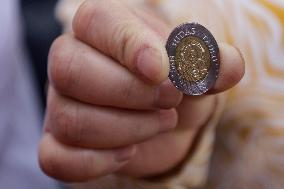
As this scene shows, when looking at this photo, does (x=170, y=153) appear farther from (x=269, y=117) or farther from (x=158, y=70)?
(x=158, y=70)

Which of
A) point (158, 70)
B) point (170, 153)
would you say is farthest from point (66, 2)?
point (158, 70)

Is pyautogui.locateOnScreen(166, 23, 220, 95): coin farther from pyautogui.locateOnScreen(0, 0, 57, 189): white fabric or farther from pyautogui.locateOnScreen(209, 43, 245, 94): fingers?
pyautogui.locateOnScreen(0, 0, 57, 189): white fabric

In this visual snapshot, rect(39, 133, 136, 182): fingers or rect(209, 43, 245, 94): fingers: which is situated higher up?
rect(209, 43, 245, 94): fingers

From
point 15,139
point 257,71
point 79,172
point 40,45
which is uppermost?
point 257,71

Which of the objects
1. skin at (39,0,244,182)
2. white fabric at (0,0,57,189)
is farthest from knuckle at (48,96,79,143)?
white fabric at (0,0,57,189)

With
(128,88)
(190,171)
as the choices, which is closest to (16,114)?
(190,171)

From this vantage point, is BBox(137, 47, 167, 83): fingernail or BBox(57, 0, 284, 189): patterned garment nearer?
BBox(137, 47, 167, 83): fingernail

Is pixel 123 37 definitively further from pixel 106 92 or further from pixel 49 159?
pixel 49 159


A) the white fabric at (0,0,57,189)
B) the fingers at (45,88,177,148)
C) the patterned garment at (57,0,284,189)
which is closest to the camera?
the fingers at (45,88,177,148)

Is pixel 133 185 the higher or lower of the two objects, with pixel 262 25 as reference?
lower
